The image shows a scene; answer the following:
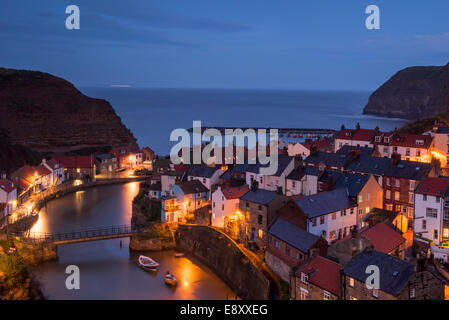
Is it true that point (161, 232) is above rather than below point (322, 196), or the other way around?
below

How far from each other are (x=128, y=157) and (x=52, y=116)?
24739 mm

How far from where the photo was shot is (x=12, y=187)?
3828 cm

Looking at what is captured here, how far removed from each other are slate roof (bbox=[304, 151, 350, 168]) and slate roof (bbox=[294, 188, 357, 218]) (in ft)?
23.8

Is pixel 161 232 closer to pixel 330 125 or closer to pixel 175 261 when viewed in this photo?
pixel 175 261

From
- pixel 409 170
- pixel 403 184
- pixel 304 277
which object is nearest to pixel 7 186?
pixel 304 277

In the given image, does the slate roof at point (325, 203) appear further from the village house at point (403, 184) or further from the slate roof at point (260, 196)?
the village house at point (403, 184)

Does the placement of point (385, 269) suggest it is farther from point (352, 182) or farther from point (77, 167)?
point (77, 167)

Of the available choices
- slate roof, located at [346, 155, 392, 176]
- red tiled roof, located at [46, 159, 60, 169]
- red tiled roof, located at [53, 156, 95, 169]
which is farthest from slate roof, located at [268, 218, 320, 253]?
red tiled roof, located at [53, 156, 95, 169]

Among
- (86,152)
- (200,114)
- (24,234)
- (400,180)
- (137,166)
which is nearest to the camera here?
(400,180)

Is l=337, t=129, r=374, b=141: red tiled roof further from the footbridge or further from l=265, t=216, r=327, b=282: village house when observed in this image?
the footbridge

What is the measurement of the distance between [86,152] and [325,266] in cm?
5901

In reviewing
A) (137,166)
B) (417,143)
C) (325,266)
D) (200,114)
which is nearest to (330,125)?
(200,114)
